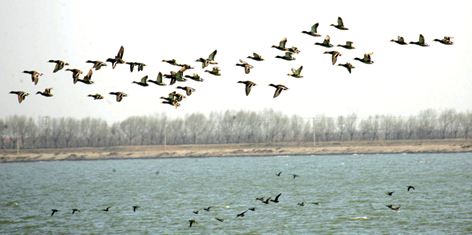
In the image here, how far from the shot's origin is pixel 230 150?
16600 cm

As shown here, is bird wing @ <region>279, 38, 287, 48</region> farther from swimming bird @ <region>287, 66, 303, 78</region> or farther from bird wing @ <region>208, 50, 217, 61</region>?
bird wing @ <region>208, 50, 217, 61</region>

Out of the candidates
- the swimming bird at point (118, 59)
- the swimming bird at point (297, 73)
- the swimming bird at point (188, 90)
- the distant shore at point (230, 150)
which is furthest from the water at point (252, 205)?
the distant shore at point (230, 150)

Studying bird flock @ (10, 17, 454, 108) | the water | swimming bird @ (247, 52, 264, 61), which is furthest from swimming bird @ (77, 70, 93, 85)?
the water

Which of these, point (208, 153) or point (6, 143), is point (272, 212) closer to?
point (208, 153)

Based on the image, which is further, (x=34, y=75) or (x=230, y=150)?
(x=230, y=150)

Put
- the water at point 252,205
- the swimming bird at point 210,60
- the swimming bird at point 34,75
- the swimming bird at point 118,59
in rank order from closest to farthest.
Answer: the swimming bird at point 34,75
the swimming bird at point 118,59
the swimming bird at point 210,60
the water at point 252,205

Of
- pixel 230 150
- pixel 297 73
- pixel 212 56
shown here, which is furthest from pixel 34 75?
pixel 230 150

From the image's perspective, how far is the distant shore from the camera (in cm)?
14950

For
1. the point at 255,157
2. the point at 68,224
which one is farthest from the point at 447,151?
the point at 68,224

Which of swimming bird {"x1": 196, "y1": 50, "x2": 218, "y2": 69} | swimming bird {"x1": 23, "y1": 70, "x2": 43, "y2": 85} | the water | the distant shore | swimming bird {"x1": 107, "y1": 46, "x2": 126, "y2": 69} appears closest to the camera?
swimming bird {"x1": 23, "y1": 70, "x2": 43, "y2": 85}

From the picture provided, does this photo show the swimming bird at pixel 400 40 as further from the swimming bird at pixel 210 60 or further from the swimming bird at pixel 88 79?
the swimming bird at pixel 88 79

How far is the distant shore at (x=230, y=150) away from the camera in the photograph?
149500mm

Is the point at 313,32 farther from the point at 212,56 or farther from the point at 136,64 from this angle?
the point at 136,64

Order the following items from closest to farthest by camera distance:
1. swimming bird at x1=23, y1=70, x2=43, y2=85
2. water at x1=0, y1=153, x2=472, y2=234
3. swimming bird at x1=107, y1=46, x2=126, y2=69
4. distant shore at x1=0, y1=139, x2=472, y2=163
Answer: swimming bird at x1=23, y1=70, x2=43, y2=85 → swimming bird at x1=107, y1=46, x2=126, y2=69 → water at x1=0, y1=153, x2=472, y2=234 → distant shore at x1=0, y1=139, x2=472, y2=163
